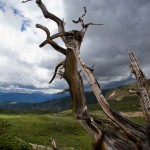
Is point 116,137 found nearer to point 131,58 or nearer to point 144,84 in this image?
point 144,84

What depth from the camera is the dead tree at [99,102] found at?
41.6ft

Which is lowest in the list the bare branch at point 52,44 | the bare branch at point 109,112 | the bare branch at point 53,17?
the bare branch at point 109,112

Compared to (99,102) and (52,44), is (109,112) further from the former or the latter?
(52,44)

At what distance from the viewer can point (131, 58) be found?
13.4m

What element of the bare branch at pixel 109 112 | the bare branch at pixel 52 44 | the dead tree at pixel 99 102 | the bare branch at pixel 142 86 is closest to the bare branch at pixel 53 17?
the dead tree at pixel 99 102

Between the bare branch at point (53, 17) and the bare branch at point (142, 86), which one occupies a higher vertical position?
the bare branch at point (53, 17)

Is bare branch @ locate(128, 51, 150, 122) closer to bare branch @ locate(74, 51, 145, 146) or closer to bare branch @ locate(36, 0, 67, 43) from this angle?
bare branch @ locate(74, 51, 145, 146)

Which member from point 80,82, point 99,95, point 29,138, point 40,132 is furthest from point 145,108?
point 40,132

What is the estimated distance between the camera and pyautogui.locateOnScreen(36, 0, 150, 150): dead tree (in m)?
12.7

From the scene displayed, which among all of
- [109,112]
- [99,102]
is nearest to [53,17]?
[99,102]

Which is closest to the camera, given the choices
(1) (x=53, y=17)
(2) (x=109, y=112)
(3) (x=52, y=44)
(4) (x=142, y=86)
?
(4) (x=142, y=86)

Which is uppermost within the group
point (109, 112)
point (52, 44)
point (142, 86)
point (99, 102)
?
point (52, 44)

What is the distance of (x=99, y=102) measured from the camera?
1331cm

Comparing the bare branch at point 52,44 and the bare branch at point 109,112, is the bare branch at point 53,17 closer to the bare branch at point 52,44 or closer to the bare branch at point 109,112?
the bare branch at point 52,44
